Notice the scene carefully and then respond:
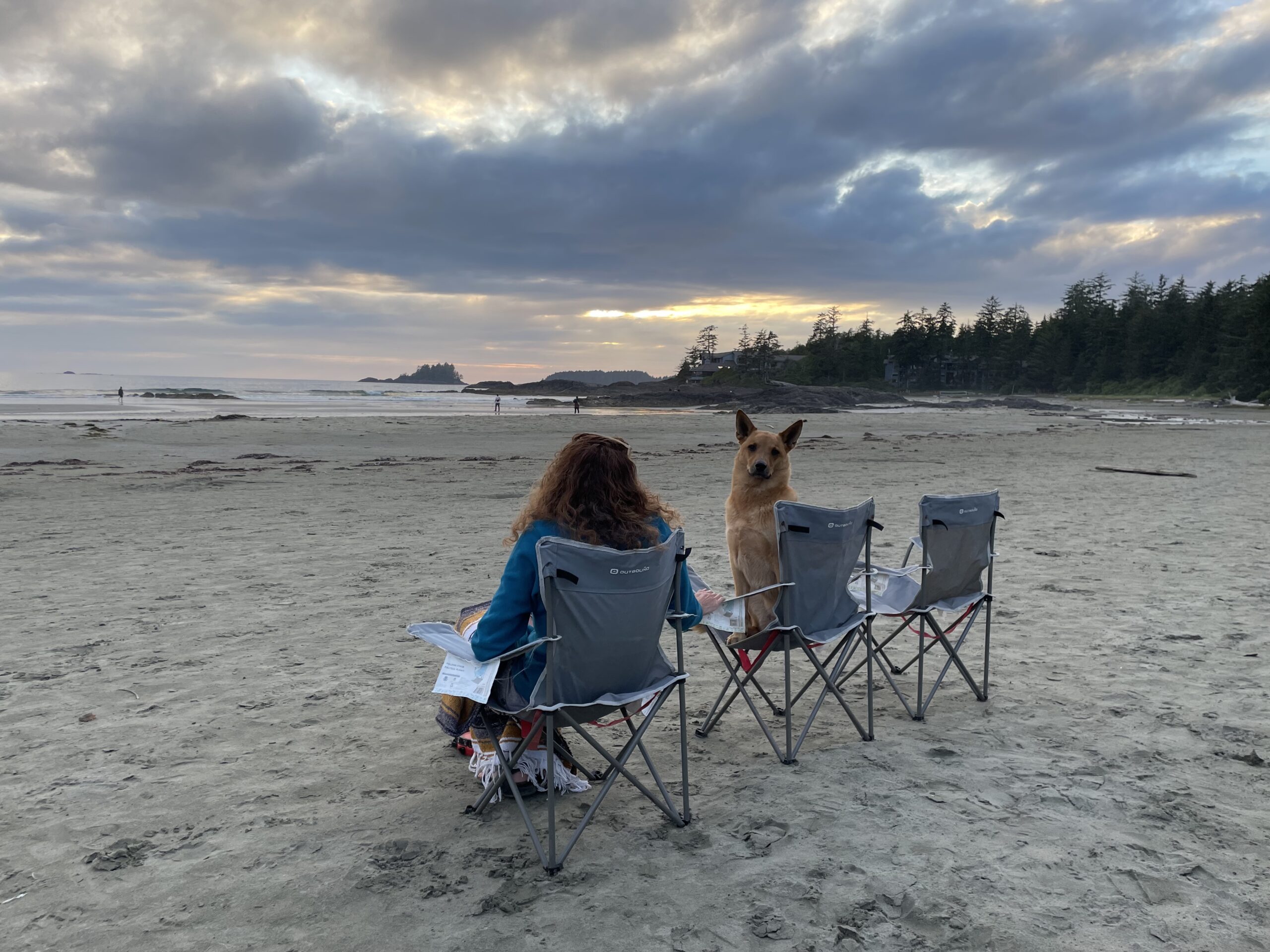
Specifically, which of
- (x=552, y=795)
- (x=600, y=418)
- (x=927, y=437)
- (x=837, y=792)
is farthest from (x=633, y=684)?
(x=600, y=418)

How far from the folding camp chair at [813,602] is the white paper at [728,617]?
3.4 inches

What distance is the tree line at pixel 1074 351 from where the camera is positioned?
56188mm

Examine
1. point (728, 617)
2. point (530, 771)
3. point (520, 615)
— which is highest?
point (520, 615)

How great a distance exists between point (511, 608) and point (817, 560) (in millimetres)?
1403

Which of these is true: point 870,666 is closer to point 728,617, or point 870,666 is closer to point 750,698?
point 750,698

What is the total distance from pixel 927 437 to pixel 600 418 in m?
17.5

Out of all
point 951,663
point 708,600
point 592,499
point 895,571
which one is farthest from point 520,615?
point 951,663

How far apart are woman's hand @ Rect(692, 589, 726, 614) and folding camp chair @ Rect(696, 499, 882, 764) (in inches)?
4.6

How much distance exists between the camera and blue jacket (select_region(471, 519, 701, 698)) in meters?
2.89

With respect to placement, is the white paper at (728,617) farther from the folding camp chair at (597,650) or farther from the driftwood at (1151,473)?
the driftwood at (1151,473)

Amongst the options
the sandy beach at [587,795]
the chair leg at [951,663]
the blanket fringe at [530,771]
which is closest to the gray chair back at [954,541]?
the chair leg at [951,663]

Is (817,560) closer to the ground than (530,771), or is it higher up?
higher up

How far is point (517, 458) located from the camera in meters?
18.0

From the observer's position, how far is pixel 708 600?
3.76m
